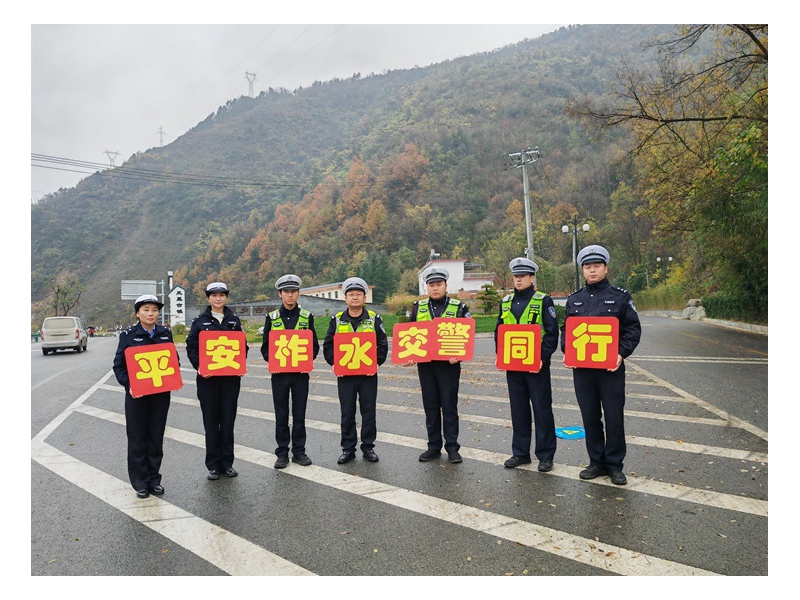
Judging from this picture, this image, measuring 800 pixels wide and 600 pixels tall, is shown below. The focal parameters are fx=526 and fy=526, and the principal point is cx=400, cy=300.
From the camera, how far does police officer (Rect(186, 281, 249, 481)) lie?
532 centimetres

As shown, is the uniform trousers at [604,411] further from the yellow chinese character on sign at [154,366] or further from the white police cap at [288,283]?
the yellow chinese character on sign at [154,366]

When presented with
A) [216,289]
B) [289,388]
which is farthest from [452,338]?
[216,289]

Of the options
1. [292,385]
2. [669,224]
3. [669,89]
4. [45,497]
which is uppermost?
[669,89]

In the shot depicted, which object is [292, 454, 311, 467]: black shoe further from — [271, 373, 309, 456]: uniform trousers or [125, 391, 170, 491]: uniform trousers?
[125, 391, 170, 491]: uniform trousers

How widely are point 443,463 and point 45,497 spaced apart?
3.78 metres

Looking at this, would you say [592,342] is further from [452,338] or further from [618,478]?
[452,338]

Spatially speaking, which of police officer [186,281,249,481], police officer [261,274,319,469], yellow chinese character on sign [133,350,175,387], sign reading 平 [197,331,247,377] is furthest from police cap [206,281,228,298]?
yellow chinese character on sign [133,350,175,387]

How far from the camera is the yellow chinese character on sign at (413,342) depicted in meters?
5.70

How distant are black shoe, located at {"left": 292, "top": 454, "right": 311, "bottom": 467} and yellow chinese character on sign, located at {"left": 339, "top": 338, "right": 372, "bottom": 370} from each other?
1.06 m

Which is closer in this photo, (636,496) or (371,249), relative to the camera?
(636,496)

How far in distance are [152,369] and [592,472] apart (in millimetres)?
4219

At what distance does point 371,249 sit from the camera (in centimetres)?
7412

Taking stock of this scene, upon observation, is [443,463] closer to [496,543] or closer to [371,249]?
[496,543]

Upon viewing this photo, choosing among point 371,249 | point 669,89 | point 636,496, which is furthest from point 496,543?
point 371,249
